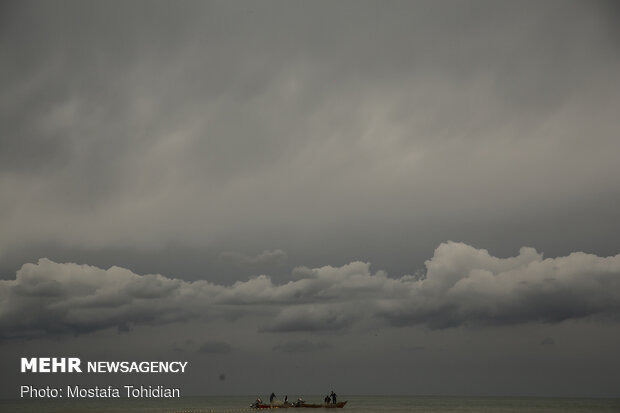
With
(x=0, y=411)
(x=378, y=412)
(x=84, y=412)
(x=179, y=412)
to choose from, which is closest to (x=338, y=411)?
(x=378, y=412)

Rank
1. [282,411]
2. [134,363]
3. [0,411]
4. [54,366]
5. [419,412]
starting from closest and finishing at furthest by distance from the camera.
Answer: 1. [54,366]
2. [134,363]
3. [282,411]
4. [419,412]
5. [0,411]

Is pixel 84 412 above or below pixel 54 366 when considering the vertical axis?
below

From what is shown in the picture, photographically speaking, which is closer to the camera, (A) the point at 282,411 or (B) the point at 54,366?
(B) the point at 54,366

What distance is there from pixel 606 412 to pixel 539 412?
16.8 metres

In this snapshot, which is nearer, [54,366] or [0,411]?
[54,366]

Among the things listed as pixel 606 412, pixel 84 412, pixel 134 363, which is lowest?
pixel 606 412

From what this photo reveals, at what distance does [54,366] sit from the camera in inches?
2680

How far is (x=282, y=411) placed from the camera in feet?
338

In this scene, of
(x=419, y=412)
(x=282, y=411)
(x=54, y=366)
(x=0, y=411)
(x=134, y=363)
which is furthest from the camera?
(x=0, y=411)

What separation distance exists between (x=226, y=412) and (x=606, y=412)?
77.3 metres

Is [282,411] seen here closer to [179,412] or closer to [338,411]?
[338,411]

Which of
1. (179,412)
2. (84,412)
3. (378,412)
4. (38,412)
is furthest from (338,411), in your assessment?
(38,412)

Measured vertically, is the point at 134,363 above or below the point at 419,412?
above

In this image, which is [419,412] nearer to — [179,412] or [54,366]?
[179,412]
